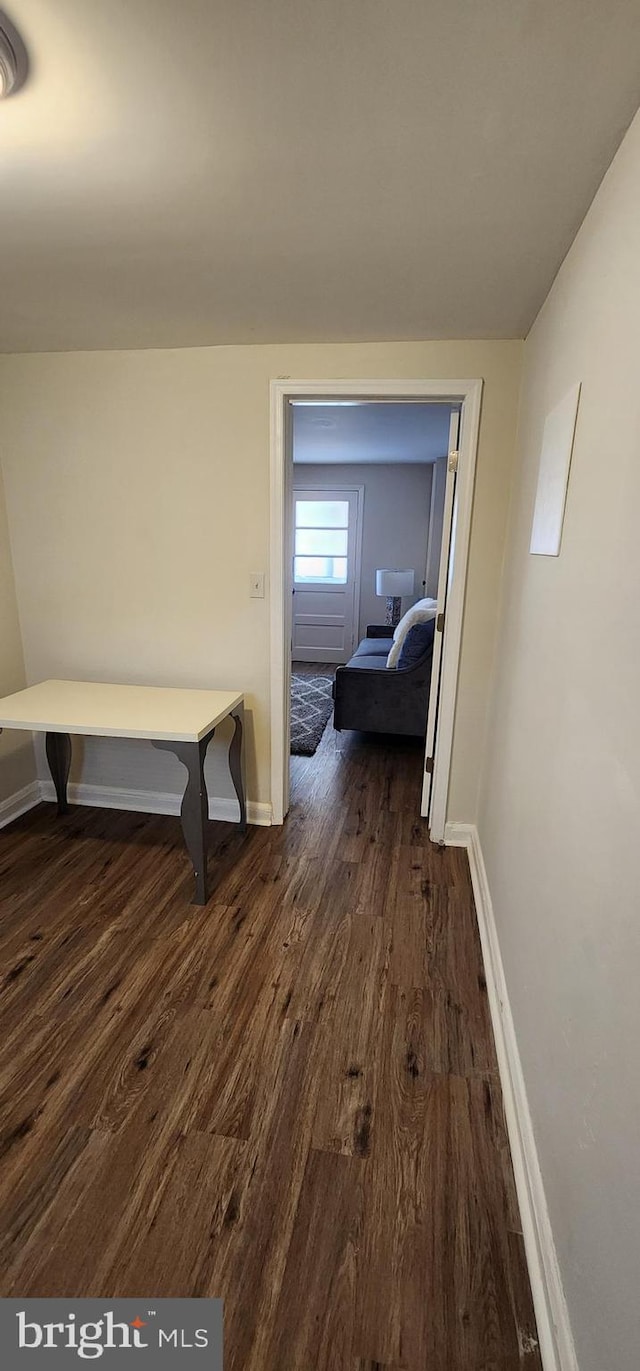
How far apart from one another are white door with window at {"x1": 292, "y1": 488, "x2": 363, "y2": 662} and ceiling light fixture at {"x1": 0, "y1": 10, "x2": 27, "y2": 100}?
565 centimetres

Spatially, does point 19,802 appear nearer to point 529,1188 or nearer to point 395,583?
point 529,1188

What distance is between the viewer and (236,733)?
8.59 ft

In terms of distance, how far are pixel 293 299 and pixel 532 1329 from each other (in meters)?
2.67

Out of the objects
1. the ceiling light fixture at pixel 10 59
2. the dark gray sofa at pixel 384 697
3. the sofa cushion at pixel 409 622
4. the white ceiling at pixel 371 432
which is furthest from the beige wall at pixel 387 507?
the ceiling light fixture at pixel 10 59

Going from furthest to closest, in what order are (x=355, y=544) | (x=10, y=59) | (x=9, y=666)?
(x=355, y=544), (x=9, y=666), (x=10, y=59)

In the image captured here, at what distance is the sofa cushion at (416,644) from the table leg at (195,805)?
1.92m

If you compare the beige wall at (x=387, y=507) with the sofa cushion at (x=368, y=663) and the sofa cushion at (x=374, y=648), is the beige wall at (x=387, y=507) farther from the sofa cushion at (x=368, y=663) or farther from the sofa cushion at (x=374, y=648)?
the sofa cushion at (x=368, y=663)

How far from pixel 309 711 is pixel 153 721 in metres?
2.59

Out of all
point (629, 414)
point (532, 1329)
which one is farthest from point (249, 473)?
point (532, 1329)

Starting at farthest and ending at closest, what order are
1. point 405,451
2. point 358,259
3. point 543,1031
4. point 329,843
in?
point 405,451, point 329,843, point 358,259, point 543,1031

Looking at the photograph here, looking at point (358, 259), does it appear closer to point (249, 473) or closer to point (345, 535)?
point (249, 473)

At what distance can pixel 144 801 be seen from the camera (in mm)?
3021

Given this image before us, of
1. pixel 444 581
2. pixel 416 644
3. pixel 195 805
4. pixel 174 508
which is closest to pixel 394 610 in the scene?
pixel 416 644

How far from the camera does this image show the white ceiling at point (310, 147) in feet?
2.88
